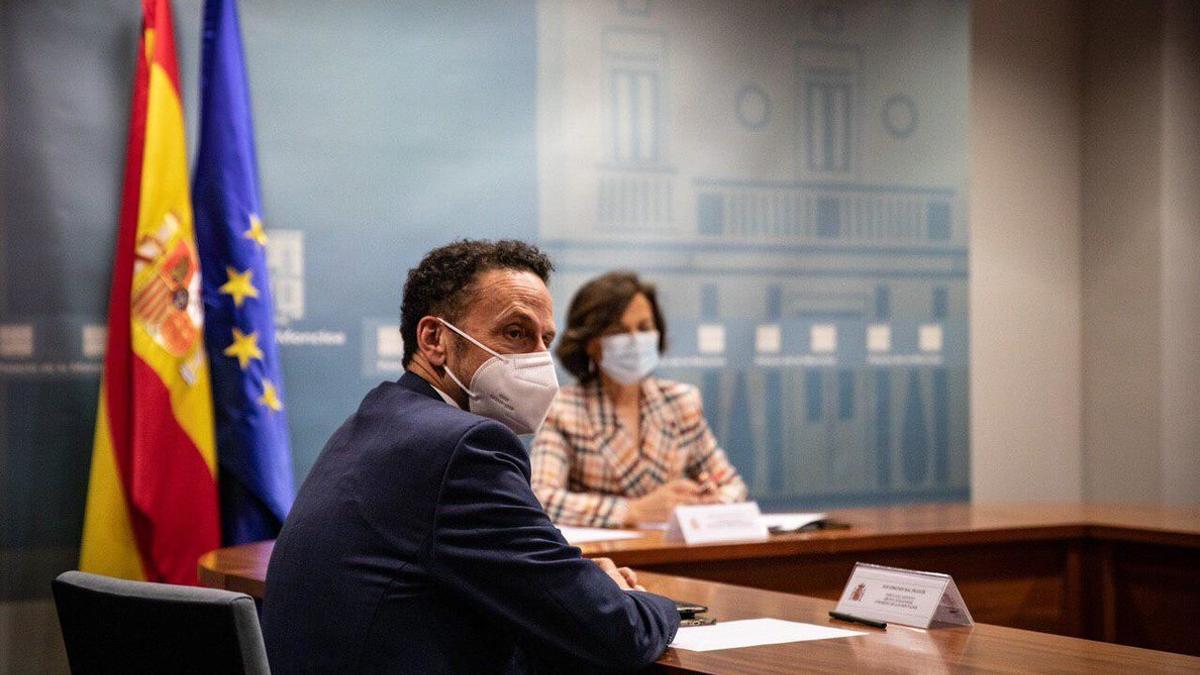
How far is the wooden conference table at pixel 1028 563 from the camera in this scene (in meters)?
3.55

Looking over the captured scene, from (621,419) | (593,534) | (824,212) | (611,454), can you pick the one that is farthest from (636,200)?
(593,534)

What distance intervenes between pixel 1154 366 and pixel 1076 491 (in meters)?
0.77

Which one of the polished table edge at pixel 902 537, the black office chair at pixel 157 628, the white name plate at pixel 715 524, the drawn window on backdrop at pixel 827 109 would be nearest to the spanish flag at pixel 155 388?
the polished table edge at pixel 902 537

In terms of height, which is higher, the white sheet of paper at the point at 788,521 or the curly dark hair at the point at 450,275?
the curly dark hair at the point at 450,275

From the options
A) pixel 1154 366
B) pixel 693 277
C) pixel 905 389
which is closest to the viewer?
pixel 693 277

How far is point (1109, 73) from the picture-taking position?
641 centimetres

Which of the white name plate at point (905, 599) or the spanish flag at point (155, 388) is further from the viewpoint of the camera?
the spanish flag at point (155, 388)

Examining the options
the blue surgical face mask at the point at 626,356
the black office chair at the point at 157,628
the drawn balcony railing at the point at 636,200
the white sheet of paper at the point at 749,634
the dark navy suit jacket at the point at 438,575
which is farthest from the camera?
the drawn balcony railing at the point at 636,200

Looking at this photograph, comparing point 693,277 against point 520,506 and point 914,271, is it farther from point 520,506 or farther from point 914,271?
point 520,506

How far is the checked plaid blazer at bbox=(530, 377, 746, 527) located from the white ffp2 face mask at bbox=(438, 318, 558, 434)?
5.41 feet

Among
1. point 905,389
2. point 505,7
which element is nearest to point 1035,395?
point 905,389

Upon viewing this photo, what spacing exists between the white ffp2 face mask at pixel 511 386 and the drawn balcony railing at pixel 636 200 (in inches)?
108

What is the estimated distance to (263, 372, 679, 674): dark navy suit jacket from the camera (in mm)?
1847

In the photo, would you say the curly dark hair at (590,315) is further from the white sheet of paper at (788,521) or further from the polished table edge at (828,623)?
the polished table edge at (828,623)
